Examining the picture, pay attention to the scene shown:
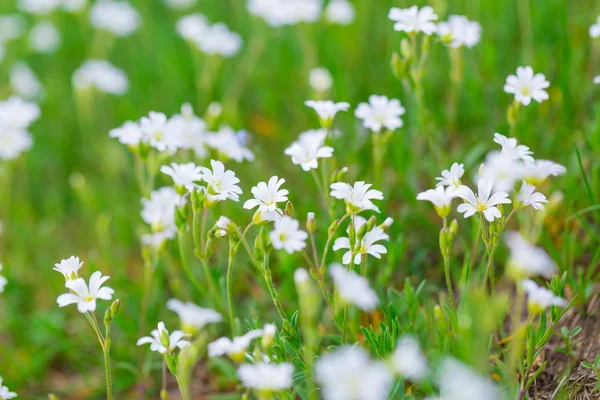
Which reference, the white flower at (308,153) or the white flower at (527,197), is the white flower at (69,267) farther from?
Result: the white flower at (527,197)

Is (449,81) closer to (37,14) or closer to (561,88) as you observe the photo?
(561,88)

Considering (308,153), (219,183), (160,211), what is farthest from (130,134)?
(308,153)

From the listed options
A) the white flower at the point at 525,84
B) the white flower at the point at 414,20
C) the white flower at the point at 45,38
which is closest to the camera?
the white flower at the point at 525,84

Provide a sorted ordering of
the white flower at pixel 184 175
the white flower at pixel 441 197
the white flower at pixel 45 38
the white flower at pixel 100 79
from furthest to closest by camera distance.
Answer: the white flower at pixel 45 38 < the white flower at pixel 100 79 < the white flower at pixel 184 175 < the white flower at pixel 441 197

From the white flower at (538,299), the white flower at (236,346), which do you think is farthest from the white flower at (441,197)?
the white flower at (236,346)

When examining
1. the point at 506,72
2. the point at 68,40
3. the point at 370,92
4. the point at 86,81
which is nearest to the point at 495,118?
the point at 506,72

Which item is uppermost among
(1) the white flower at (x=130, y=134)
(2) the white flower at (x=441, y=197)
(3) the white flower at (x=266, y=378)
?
(1) the white flower at (x=130, y=134)

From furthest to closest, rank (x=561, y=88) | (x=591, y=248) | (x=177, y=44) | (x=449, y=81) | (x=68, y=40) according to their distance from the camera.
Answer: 1. (x=68, y=40)
2. (x=177, y=44)
3. (x=449, y=81)
4. (x=561, y=88)
5. (x=591, y=248)
